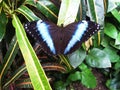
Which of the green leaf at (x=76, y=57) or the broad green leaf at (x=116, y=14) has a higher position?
the broad green leaf at (x=116, y=14)

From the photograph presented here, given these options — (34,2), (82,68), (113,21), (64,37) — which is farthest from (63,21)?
(113,21)

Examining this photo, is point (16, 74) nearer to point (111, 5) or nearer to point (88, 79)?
point (88, 79)

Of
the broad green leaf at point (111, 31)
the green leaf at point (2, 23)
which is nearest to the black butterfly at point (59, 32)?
the green leaf at point (2, 23)

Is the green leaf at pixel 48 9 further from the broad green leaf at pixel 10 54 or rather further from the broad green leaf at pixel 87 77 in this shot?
the broad green leaf at pixel 87 77

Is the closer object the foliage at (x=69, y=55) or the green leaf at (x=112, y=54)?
the foliage at (x=69, y=55)

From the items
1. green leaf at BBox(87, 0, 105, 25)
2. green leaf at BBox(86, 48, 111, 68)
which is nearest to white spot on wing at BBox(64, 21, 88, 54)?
green leaf at BBox(87, 0, 105, 25)

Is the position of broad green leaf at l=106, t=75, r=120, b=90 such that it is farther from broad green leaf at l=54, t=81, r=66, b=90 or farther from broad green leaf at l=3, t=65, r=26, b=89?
broad green leaf at l=3, t=65, r=26, b=89
